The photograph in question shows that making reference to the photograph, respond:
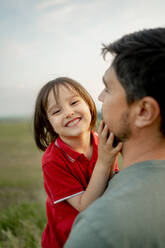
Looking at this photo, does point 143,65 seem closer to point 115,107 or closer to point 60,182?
point 115,107

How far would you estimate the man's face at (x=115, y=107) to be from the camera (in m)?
1.51

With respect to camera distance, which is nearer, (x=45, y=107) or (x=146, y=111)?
(x=146, y=111)

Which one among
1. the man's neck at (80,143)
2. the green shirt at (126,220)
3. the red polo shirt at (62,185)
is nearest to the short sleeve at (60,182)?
the red polo shirt at (62,185)

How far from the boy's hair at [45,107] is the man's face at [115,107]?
0.80m

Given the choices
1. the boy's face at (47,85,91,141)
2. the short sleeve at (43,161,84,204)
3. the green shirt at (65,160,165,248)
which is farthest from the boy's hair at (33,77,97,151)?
the green shirt at (65,160,165,248)

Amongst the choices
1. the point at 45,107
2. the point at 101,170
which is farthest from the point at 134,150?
Result: the point at 45,107

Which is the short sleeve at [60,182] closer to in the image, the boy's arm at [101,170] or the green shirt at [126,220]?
the boy's arm at [101,170]

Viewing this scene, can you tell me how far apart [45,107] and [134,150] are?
1196 mm

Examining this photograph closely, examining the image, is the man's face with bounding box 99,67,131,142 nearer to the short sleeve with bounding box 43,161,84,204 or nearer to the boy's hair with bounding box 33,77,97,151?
the short sleeve with bounding box 43,161,84,204

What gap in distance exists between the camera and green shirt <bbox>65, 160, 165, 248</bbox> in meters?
1.03

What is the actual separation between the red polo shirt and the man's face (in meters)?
0.65

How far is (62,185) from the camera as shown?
2.04 meters

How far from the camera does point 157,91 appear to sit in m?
1.40

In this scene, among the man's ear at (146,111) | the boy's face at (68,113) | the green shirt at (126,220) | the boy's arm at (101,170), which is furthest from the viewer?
the boy's face at (68,113)
